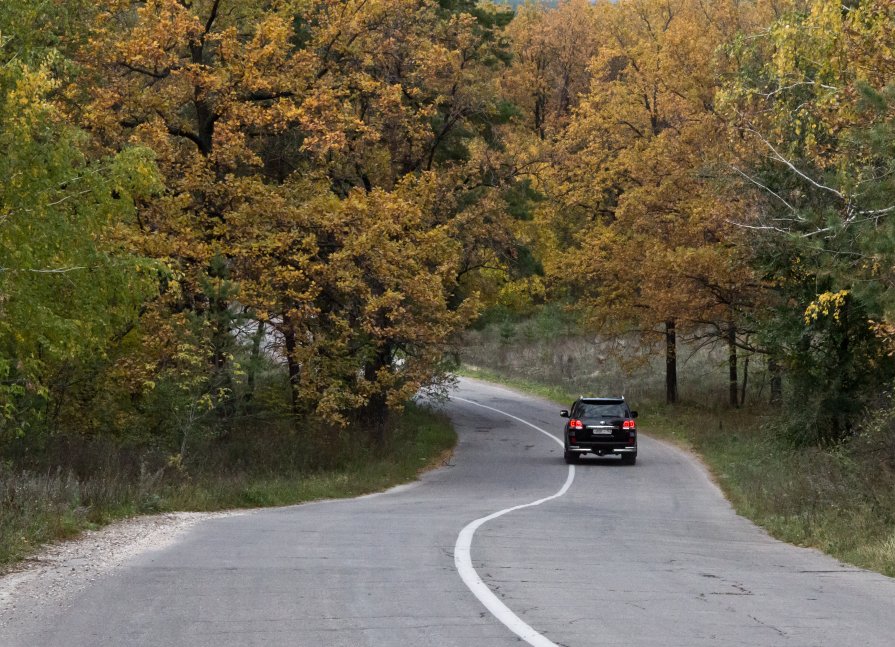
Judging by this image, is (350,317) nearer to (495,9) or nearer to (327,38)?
(327,38)

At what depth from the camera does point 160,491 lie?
16.3 m

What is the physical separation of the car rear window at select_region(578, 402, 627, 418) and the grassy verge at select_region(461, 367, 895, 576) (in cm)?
278

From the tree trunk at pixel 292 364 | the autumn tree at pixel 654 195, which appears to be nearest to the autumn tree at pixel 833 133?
the tree trunk at pixel 292 364

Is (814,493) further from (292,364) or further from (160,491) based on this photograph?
(292,364)

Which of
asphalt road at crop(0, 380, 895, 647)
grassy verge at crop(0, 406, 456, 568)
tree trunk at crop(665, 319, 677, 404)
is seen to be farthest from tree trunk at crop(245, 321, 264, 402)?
tree trunk at crop(665, 319, 677, 404)

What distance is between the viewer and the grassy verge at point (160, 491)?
1147 cm

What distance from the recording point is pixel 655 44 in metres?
42.8

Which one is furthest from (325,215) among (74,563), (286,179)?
(74,563)

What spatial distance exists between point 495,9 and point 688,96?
25.8 ft

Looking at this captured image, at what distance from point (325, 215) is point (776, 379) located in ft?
62.8

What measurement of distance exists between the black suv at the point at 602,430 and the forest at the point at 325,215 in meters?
3.91

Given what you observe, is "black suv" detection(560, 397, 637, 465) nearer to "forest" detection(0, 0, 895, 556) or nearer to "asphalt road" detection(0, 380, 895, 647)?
"forest" detection(0, 0, 895, 556)

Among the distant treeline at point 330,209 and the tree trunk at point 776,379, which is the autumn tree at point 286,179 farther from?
the tree trunk at point 776,379

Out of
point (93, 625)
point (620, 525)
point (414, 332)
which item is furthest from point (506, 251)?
point (93, 625)
